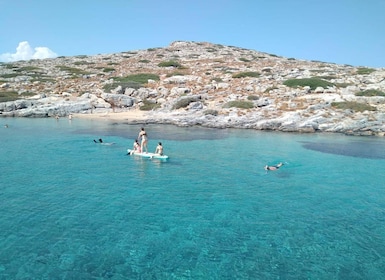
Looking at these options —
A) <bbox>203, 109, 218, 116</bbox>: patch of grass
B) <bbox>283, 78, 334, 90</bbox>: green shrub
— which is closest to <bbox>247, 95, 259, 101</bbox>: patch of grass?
<bbox>203, 109, 218, 116</bbox>: patch of grass

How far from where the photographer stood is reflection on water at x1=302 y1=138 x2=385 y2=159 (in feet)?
109

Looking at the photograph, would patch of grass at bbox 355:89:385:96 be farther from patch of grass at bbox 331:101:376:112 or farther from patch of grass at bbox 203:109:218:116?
patch of grass at bbox 203:109:218:116

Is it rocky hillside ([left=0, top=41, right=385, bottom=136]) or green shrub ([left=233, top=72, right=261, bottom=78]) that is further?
green shrub ([left=233, top=72, right=261, bottom=78])

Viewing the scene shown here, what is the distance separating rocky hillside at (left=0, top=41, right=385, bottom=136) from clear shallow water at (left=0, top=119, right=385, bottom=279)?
1787cm

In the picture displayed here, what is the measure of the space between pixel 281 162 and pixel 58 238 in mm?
20589

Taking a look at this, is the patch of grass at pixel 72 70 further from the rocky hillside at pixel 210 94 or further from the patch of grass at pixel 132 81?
the patch of grass at pixel 132 81

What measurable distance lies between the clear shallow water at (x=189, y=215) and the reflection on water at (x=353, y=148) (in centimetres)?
108

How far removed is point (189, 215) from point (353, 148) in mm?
26975

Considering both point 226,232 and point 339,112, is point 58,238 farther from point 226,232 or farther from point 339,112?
point 339,112

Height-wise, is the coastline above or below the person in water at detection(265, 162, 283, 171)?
above

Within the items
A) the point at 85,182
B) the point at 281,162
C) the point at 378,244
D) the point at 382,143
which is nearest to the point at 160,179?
the point at 85,182

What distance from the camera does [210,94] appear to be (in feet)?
212

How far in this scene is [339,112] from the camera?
50.2 m

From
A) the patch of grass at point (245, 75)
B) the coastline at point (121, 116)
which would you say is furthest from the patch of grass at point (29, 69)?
the patch of grass at point (245, 75)
